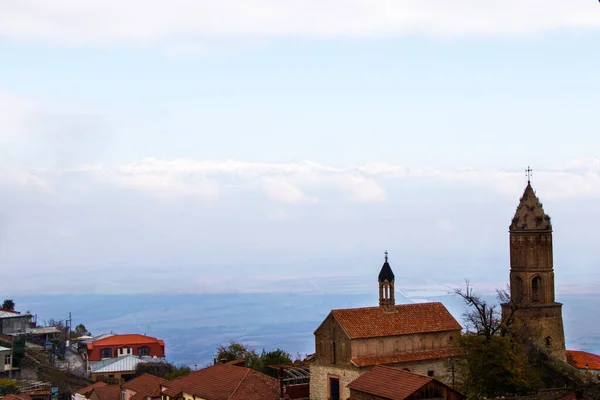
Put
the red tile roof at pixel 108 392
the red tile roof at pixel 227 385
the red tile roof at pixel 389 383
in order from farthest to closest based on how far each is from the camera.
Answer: the red tile roof at pixel 108 392 < the red tile roof at pixel 227 385 < the red tile roof at pixel 389 383

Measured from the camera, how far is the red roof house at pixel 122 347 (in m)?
84.4

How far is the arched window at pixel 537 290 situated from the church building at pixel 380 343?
16.9 feet

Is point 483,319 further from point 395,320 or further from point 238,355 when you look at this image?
point 238,355

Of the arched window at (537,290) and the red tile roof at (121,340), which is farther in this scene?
the red tile roof at (121,340)

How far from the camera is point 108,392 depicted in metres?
61.0

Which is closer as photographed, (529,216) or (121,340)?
(529,216)

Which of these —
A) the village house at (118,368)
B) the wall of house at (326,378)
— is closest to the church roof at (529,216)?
the wall of house at (326,378)

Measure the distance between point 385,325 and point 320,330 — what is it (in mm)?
3922

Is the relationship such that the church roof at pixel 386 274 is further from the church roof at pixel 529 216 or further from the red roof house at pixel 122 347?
the red roof house at pixel 122 347

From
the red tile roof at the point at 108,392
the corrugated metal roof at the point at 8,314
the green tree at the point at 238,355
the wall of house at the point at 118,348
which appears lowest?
the red tile roof at the point at 108,392

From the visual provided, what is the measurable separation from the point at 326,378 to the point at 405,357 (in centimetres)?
480

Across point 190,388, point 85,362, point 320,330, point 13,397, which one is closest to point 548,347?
point 320,330

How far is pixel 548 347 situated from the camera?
4938 cm

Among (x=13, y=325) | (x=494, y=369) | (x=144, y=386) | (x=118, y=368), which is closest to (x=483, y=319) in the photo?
(x=494, y=369)
